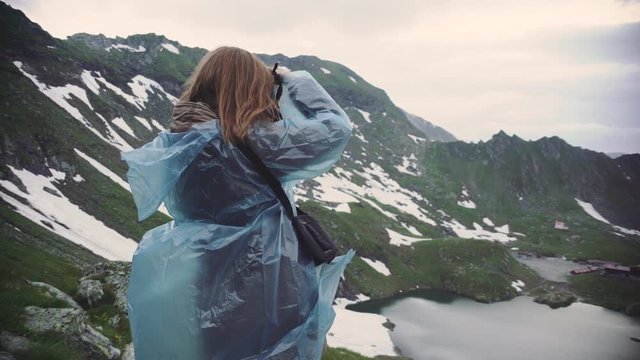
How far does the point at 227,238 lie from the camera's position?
3.89m

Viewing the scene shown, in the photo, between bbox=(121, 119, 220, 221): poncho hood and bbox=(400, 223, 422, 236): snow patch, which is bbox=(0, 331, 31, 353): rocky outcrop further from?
bbox=(400, 223, 422, 236): snow patch

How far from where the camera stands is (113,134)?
306 feet

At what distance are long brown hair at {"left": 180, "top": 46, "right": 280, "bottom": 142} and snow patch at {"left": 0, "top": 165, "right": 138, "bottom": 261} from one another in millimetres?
49371

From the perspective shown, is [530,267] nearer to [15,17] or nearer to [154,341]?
[154,341]

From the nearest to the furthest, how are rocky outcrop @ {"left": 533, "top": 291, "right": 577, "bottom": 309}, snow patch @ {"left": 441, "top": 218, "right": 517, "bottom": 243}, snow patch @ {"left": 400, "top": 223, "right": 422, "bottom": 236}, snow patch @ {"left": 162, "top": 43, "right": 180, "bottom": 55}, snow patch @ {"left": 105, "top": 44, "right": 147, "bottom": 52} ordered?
1. rocky outcrop @ {"left": 533, "top": 291, "right": 577, "bottom": 309}
2. snow patch @ {"left": 400, "top": 223, "right": 422, "bottom": 236}
3. snow patch @ {"left": 441, "top": 218, "right": 517, "bottom": 243}
4. snow patch @ {"left": 105, "top": 44, "right": 147, "bottom": 52}
5. snow patch @ {"left": 162, "top": 43, "right": 180, "bottom": 55}

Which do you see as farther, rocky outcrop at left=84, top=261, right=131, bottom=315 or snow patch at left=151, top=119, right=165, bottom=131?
snow patch at left=151, top=119, right=165, bottom=131

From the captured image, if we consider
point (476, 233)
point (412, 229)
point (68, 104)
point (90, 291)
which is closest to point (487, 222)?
point (476, 233)

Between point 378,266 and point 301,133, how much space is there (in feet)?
353

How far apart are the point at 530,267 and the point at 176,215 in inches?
5631

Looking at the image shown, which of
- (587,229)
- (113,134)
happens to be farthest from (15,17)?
(587,229)

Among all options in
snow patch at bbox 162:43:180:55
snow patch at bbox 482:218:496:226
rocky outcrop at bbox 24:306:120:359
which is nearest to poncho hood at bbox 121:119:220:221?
rocky outcrop at bbox 24:306:120:359

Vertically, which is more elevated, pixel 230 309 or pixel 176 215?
pixel 176 215

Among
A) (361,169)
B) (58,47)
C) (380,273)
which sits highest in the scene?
(58,47)

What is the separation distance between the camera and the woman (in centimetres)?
382
